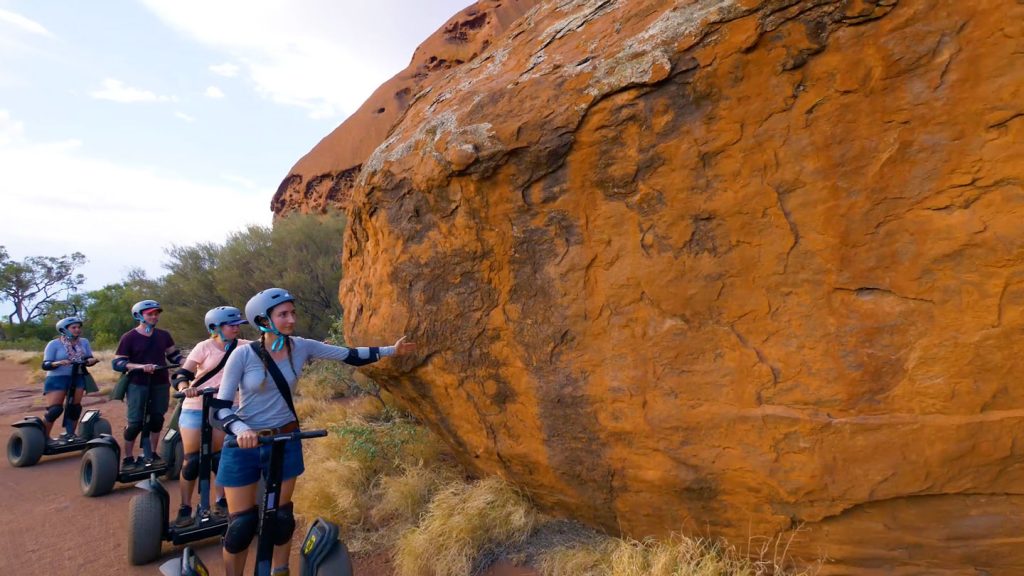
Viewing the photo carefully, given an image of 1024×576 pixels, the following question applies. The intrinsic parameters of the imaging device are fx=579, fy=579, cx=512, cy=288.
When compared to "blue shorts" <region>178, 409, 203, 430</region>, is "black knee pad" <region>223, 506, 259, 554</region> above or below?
below

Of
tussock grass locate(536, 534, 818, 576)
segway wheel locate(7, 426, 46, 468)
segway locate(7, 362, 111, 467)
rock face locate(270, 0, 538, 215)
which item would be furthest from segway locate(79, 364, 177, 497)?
rock face locate(270, 0, 538, 215)

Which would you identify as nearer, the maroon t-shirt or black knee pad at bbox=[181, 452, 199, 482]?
black knee pad at bbox=[181, 452, 199, 482]

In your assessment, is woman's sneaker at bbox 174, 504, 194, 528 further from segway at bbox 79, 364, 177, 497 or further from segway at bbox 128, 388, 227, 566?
segway at bbox 79, 364, 177, 497

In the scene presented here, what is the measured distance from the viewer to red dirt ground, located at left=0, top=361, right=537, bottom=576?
4.39 m

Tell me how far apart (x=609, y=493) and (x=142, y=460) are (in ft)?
18.1

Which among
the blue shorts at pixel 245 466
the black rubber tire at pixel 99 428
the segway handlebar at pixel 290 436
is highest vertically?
the black rubber tire at pixel 99 428

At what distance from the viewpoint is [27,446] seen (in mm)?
7164

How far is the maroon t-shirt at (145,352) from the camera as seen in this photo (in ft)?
19.9

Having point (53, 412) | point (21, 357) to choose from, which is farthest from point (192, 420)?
point (21, 357)

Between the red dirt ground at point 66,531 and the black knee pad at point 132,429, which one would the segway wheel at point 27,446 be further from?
the black knee pad at point 132,429

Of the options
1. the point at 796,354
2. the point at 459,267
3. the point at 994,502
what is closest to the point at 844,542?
the point at 994,502

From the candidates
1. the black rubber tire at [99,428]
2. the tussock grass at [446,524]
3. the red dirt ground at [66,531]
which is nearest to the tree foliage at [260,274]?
the black rubber tire at [99,428]

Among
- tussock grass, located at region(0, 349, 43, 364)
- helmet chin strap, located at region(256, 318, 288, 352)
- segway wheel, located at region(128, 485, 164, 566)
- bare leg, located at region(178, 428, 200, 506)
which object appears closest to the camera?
helmet chin strap, located at region(256, 318, 288, 352)

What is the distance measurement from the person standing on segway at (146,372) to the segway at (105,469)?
8cm
